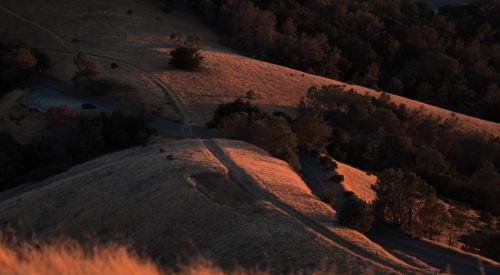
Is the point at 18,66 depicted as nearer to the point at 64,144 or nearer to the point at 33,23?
the point at 33,23

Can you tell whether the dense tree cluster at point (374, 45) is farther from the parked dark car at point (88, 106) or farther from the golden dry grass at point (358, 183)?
the golden dry grass at point (358, 183)

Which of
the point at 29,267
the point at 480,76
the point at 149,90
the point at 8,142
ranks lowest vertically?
the point at 8,142

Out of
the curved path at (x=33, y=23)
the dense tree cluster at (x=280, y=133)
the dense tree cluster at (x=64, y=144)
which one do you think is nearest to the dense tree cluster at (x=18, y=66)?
the curved path at (x=33, y=23)

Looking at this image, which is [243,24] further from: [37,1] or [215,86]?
[37,1]

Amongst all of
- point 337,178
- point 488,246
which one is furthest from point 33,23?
point 488,246

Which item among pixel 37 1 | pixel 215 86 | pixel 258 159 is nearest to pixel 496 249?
pixel 258 159

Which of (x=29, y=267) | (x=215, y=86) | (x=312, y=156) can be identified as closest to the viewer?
(x=29, y=267)

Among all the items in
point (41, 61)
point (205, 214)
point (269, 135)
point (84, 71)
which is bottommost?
point (41, 61)
